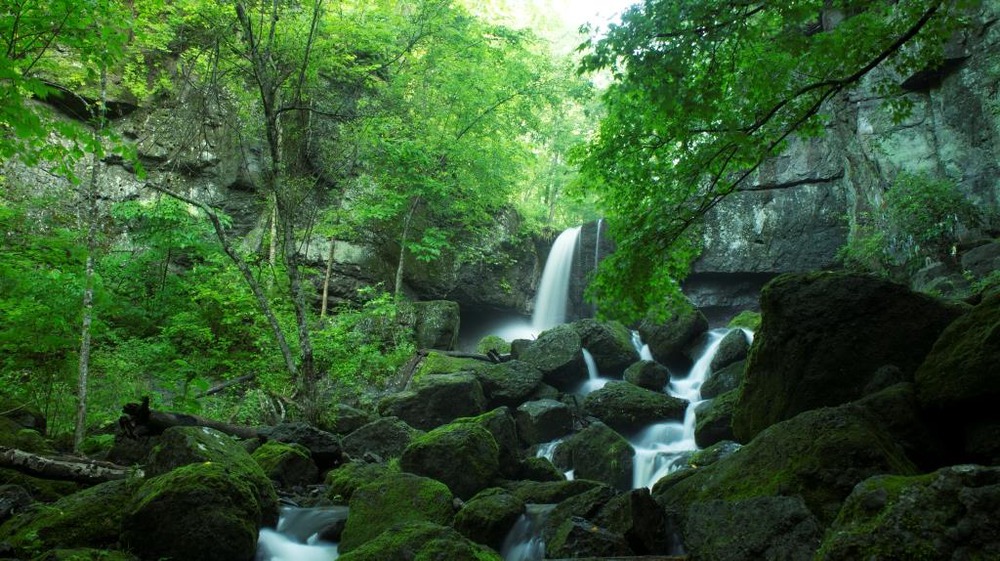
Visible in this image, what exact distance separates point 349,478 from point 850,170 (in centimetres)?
1791

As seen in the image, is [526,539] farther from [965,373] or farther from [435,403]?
[435,403]

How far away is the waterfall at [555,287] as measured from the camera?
22.7m

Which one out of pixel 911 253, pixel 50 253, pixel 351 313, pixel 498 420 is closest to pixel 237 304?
pixel 351 313

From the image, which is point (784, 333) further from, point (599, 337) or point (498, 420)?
point (599, 337)

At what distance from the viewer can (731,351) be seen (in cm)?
1392

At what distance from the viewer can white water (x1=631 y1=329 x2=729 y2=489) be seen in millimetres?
9996

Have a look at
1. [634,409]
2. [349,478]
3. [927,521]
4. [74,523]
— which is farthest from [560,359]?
[927,521]

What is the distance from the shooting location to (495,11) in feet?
66.9

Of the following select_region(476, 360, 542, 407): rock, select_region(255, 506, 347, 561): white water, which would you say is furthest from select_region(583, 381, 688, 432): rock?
select_region(255, 506, 347, 561): white water

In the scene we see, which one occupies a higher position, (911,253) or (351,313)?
(911,253)

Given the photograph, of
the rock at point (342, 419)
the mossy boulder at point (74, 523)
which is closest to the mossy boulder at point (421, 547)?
the mossy boulder at point (74, 523)

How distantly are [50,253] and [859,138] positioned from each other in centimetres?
1998

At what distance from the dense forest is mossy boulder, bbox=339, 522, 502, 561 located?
12.0 ft

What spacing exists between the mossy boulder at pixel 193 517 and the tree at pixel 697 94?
4572mm
